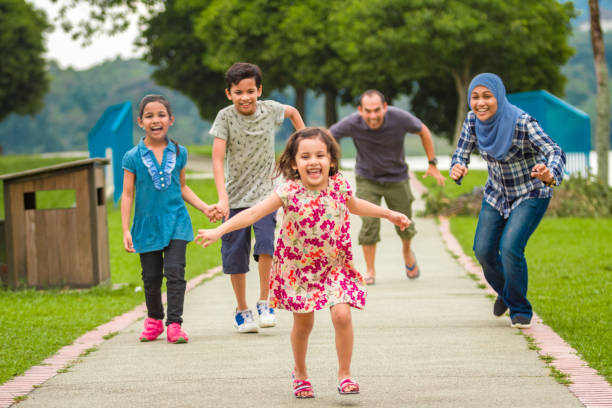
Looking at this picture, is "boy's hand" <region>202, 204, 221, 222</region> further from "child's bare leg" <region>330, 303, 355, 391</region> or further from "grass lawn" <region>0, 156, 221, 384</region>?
"child's bare leg" <region>330, 303, 355, 391</region>

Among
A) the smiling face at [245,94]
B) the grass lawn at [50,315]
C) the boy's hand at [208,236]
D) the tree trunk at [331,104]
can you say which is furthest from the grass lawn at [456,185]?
the boy's hand at [208,236]

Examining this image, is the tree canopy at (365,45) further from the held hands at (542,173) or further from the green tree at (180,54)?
the held hands at (542,173)

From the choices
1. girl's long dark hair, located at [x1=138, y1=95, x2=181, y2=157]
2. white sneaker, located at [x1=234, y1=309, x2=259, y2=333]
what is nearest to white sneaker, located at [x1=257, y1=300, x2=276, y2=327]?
white sneaker, located at [x1=234, y1=309, x2=259, y2=333]

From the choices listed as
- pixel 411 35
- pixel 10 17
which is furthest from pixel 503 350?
pixel 10 17

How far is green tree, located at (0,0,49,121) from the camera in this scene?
5816 cm

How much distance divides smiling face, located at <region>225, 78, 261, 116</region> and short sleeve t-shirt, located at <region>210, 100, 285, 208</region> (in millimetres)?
96

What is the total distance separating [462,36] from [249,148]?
30796 millimetres

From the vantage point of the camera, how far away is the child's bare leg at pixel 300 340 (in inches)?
198

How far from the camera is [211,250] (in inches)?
609

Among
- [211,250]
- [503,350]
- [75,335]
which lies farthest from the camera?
[211,250]

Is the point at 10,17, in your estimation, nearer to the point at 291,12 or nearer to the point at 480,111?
the point at 291,12

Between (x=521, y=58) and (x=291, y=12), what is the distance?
32.6 feet

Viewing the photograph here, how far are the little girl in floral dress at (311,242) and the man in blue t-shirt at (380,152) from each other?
4.25m

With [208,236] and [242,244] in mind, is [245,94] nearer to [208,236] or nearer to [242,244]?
[242,244]
